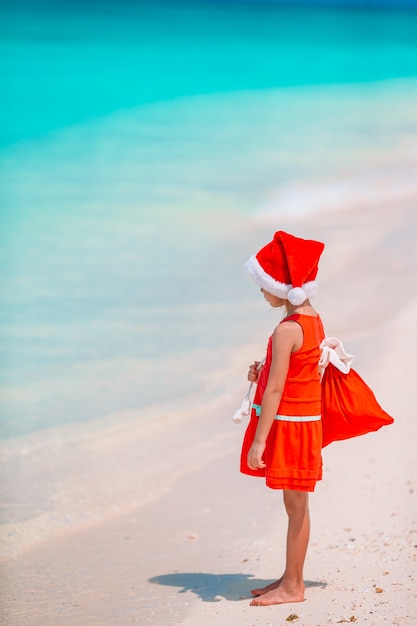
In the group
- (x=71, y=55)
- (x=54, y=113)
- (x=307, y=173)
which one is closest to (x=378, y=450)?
(x=307, y=173)

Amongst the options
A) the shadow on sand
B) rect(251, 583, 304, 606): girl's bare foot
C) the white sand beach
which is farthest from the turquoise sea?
rect(251, 583, 304, 606): girl's bare foot

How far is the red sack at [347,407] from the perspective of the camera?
2.76 metres

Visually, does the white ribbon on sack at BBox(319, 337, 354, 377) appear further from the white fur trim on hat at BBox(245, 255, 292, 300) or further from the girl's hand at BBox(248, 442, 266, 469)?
the girl's hand at BBox(248, 442, 266, 469)

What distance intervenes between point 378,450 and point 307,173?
859 centimetres

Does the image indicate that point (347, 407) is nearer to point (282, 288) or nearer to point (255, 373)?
point (255, 373)

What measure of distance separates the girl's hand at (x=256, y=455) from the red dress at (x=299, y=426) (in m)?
0.04

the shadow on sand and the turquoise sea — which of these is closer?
the shadow on sand

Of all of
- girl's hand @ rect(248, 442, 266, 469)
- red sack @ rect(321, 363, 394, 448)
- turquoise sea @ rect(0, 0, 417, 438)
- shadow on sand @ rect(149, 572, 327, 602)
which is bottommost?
shadow on sand @ rect(149, 572, 327, 602)

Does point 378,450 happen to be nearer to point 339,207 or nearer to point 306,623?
point 306,623

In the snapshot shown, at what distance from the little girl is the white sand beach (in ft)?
0.89

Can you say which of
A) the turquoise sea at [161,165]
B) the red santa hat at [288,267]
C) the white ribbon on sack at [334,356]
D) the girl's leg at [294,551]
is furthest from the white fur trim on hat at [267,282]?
the turquoise sea at [161,165]

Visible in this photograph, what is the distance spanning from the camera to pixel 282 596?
9.17 ft

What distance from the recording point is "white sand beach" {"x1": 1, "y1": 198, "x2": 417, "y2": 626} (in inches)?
113

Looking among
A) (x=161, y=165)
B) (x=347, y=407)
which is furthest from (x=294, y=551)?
(x=161, y=165)
